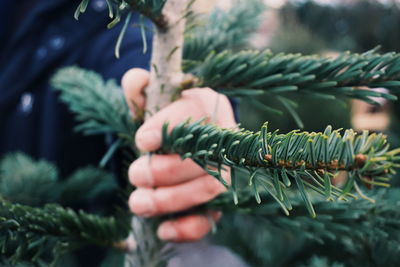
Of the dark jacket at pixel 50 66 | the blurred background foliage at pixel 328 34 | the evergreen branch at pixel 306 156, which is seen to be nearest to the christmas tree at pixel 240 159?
the evergreen branch at pixel 306 156

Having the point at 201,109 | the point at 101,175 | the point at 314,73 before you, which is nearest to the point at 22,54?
the point at 101,175

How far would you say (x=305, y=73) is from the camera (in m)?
0.32

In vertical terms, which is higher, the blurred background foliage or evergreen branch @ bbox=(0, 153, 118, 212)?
evergreen branch @ bbox=(0, 153, 118, 212)

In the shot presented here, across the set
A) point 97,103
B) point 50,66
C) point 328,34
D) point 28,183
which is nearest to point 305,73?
point 97,103

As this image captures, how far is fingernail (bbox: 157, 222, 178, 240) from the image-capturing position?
0.39 meters

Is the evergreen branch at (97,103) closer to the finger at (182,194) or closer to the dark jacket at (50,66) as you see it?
the finger at (182,194)

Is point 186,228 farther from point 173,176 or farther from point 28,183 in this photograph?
point 28,183

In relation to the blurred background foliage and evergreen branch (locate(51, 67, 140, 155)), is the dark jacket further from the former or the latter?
the blurred background foliage

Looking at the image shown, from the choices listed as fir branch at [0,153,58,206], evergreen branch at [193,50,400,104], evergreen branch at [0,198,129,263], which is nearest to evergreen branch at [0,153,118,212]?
fir branch at [0,153,58,206]

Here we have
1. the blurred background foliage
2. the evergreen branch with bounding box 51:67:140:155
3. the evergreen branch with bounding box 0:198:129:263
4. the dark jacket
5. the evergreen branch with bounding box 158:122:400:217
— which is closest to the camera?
the evergreen branch with bounding box 158:122:400:217

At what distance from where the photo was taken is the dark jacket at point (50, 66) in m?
0.85

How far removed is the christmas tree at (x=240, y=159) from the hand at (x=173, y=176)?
0.01 metres

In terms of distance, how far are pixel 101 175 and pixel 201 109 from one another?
221 millimetres

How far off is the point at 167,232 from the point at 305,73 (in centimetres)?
19
